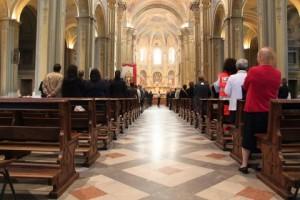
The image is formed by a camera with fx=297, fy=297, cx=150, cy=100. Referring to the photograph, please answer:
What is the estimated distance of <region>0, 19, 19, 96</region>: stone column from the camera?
658 inches

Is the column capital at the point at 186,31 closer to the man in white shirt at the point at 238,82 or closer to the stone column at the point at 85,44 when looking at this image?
the stone column at the point at 85,44

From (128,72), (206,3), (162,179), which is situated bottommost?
(162,179)

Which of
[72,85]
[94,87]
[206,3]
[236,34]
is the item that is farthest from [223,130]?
[206,3]

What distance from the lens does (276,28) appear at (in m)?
9.64

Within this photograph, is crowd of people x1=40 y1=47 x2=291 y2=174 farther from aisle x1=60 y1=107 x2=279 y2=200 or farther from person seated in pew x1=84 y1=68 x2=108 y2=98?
aisle x1=60 y1=107 x2=279 y2=200

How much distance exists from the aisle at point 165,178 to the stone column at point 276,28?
17.3 feet

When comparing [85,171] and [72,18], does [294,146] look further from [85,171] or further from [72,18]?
[72,18]

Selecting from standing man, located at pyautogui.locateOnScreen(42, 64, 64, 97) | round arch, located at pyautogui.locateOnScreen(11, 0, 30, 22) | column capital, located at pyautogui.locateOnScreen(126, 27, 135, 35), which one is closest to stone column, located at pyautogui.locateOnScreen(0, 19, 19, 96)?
round arch, located at pyautogui.locateOnScreen(11, 0, 30, 22)

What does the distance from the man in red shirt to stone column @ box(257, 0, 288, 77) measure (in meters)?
6.18

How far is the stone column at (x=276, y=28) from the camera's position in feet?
31.0

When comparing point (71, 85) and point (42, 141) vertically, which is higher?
point (71, 85)

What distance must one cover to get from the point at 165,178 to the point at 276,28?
25.7 feet

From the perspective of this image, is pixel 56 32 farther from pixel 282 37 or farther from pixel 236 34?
pixel 236 34

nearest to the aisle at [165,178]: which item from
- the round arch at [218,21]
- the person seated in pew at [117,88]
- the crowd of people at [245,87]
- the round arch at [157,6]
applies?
the crowd of people at [245,87]
